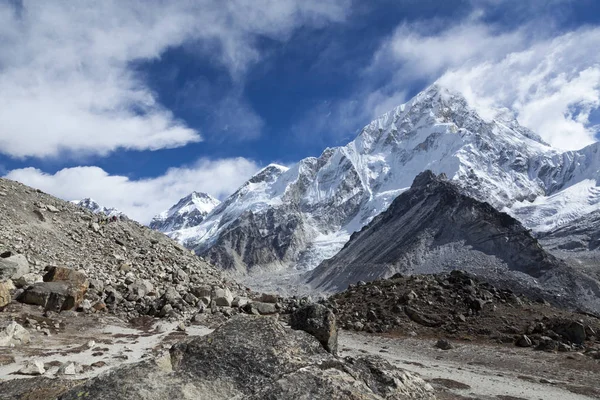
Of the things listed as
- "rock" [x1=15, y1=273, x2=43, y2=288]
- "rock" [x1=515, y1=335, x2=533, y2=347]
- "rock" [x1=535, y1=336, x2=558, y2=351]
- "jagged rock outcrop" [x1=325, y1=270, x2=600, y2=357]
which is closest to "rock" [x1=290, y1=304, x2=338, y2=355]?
"jagged rock outcrop" [x1=325, y1=270, x2=600, y2=357]

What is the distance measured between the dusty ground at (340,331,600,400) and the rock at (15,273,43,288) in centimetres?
1800

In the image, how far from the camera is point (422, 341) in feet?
94.7

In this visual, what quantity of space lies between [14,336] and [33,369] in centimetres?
496

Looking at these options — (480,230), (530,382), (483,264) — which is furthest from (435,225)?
(530,382)

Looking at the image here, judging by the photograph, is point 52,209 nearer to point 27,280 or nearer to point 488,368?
point 27,280

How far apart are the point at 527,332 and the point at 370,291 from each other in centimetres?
1276

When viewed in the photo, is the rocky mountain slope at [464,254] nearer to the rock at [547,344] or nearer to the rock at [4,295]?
the rock at [547,344]

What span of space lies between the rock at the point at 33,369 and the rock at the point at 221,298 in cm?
1822

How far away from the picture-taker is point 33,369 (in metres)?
13.5

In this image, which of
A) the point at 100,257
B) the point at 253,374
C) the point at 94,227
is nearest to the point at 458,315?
the point at 100,257

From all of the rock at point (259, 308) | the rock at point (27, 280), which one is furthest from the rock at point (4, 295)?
the rock at point (259, 308)

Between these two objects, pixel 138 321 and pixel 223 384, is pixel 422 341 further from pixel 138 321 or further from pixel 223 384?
pixel 223 384

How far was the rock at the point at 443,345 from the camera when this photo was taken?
2705 centimetres

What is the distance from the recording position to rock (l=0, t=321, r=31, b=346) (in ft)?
55.1
